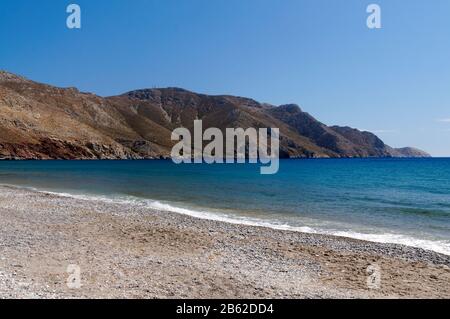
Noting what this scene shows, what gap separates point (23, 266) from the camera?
44.3 ft

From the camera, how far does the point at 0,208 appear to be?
94.9 feet

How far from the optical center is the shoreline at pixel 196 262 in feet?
39.1

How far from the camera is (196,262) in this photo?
1541cm

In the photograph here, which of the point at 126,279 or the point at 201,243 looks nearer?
the point at 126,279

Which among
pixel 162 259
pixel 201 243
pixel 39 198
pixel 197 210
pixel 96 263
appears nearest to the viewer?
pixel 96 263

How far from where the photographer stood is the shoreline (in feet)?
39.1

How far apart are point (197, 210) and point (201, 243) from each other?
15.0 metres

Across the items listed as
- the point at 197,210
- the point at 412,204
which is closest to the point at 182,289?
the point at 197,210
